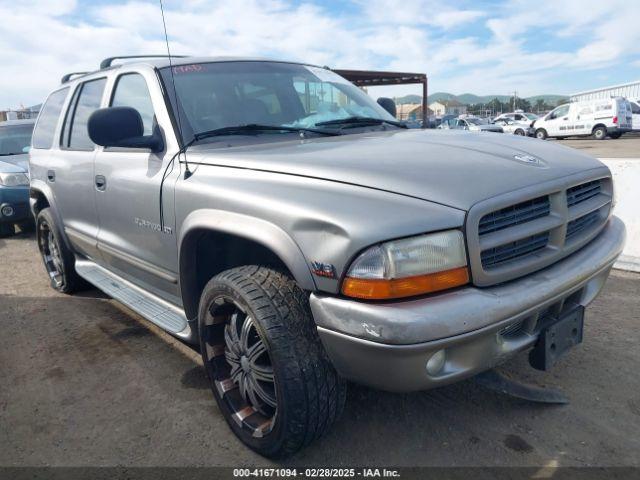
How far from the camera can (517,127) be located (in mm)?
27047

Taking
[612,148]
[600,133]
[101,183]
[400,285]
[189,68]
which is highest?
[189,68]

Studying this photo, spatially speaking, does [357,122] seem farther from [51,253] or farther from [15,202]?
[15,202]

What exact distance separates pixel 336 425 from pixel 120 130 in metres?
1.87

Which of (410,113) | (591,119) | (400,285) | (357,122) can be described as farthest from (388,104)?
(410,113)

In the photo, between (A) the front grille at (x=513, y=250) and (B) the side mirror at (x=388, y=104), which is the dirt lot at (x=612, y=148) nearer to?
(B) the side mirror at (x=388, y=104)

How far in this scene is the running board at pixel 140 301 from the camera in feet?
8.96

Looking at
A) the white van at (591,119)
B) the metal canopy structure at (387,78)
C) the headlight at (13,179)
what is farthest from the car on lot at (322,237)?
the white van at (591,119)

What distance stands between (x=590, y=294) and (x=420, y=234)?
1.26 metres

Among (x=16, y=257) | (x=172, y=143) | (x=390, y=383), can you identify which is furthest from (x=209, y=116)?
(x=16, y=257)

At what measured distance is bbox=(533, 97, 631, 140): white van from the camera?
21531 millimetres

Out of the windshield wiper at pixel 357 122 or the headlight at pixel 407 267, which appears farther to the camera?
the windshield wiper at pixel 357 122

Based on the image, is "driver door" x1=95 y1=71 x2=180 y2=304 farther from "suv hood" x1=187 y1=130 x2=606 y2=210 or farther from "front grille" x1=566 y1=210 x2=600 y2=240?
"front grille" x1=566 y1=210 x2=600 y2=240

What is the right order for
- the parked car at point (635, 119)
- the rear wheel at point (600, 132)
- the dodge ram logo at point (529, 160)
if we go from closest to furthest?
the dodge ram logo at point (529, 160)
the rear wheel at point (600, 132)
the parked car at point (635, 119)

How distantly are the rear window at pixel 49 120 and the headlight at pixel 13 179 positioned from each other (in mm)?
2719
